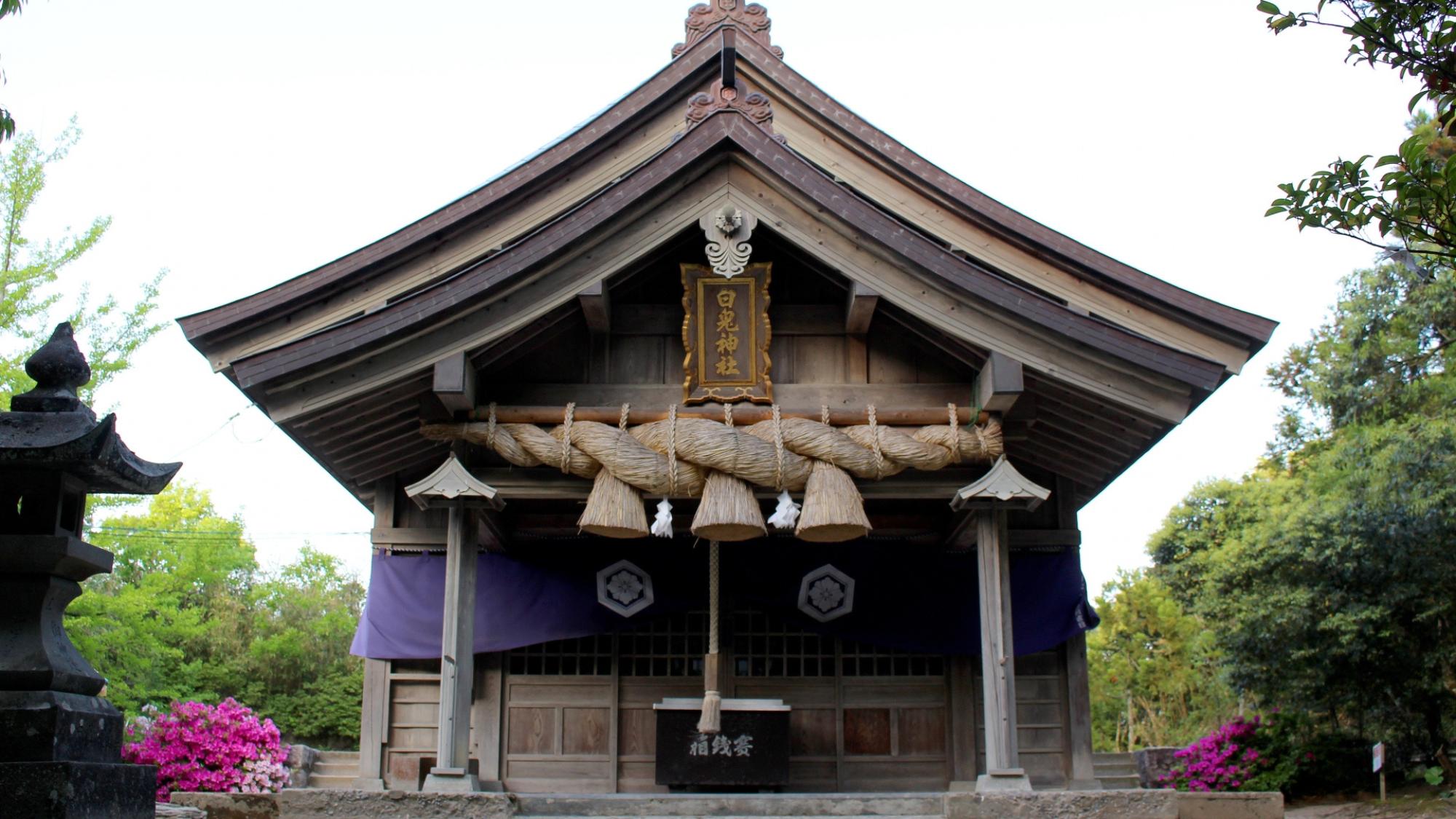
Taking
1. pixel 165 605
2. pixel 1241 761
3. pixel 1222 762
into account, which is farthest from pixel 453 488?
pixel 165 605

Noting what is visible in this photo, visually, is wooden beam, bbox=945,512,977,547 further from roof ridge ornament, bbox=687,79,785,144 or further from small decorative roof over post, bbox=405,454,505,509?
small decorative roof over post, bbox=405,454,505,509

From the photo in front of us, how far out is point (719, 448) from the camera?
816 cm

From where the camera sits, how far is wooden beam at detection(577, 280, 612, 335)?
27.5ft

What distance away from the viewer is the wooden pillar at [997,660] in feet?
25.5

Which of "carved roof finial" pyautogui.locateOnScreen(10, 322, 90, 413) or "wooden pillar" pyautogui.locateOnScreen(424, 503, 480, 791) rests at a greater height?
"carved roof finial" pyautogui.locateOnScreen(10, 322, 90, 413)

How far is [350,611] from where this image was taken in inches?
1489

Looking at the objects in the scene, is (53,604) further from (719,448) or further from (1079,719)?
(1079,719)

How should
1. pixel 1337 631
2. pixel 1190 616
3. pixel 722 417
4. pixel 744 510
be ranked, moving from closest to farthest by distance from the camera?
pixel 744 510 < pixel 722 417 < pixel 1337 631 < pixel 1190 616

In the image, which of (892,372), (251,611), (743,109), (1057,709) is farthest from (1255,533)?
(251,611)

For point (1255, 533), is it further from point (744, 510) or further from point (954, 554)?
point (744, 510)

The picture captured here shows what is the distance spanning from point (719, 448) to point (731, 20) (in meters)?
5.46

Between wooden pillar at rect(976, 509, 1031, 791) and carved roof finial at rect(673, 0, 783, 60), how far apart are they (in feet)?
18.0

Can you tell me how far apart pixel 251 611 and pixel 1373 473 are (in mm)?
26802

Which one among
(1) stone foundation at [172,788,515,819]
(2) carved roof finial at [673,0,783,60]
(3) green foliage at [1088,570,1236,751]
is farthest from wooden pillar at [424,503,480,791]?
(3) green foliage at [1088,570,1236,751]
